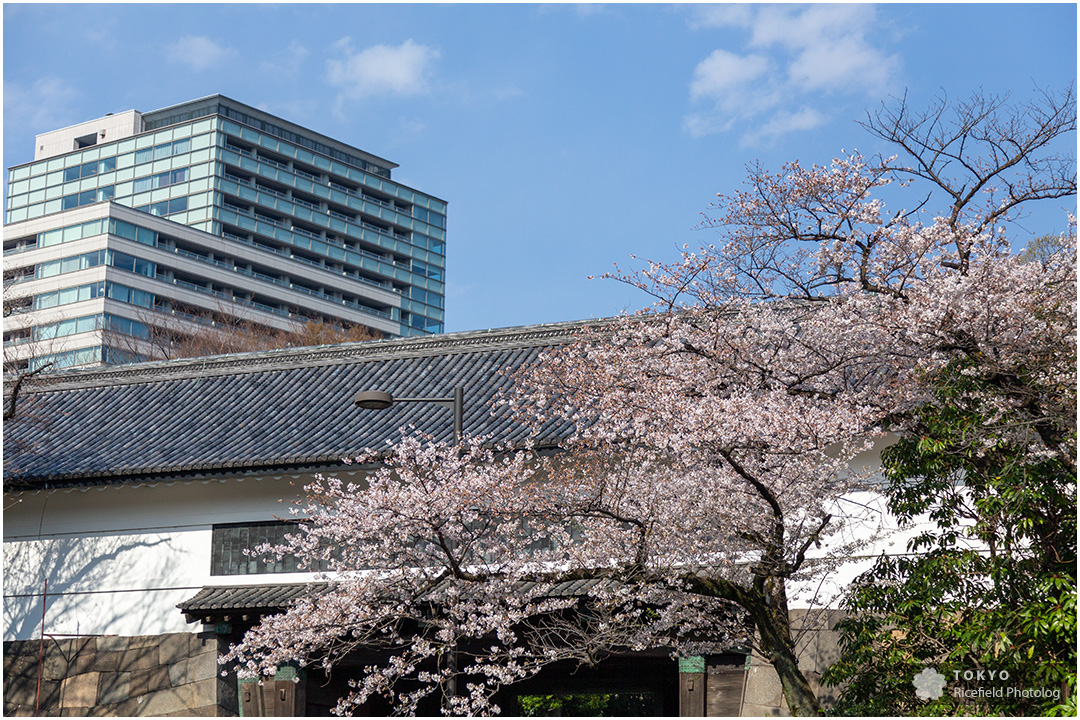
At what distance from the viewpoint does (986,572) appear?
7.75 m

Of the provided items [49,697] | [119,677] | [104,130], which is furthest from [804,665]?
[104,130]

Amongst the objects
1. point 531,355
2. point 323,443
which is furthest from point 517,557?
point 531,355

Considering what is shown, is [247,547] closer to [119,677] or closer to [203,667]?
[203,667]

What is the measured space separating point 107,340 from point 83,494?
3470 cm

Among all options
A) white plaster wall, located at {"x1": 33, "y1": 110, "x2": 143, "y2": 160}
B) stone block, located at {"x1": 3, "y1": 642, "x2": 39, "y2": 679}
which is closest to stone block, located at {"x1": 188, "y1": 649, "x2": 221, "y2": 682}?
stone block, located at {"x1": 3, "y1": 642, "x2": 39, "y2": 679}

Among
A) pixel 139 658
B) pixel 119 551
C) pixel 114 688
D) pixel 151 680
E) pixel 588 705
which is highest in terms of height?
pixel 119 551

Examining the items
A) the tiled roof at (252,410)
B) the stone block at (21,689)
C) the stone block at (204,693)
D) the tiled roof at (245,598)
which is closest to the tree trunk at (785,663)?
the tiled roof at (252,410)

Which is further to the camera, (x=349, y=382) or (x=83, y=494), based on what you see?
(x=349, y=382)

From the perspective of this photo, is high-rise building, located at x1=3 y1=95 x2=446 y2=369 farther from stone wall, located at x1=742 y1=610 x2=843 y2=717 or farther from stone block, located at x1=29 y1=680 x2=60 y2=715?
stone wall, located at x1=742 y1=610 x2=843 y2=717

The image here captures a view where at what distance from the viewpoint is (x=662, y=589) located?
987 cm

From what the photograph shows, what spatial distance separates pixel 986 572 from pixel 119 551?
12.6 metres

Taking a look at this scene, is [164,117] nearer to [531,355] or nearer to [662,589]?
[531,355]

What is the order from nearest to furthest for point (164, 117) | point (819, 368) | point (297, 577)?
point (819, 368) < point (297, 577) < point (164, 117)

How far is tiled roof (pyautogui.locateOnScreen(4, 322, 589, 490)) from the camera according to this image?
15.3 metres
